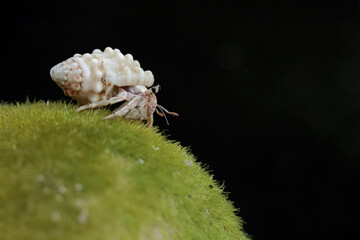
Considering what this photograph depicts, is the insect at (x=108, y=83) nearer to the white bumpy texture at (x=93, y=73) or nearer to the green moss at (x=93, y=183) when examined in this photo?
the white bumpy texture at (x=93, y=73)

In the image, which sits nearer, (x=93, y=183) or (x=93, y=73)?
(x=93, y=183)

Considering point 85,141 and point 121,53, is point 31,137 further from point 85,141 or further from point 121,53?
point 121,53

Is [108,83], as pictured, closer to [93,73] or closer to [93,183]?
[93,73]

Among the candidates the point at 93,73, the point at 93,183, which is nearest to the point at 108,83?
the point at 93,73

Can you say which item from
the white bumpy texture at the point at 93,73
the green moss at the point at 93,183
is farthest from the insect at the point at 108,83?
the green moss at the point at 93,183

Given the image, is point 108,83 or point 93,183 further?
point 108,83

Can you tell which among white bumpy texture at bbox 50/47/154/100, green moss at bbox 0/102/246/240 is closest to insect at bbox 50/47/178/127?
white bumpy texture at bbox 50/47/154/100
